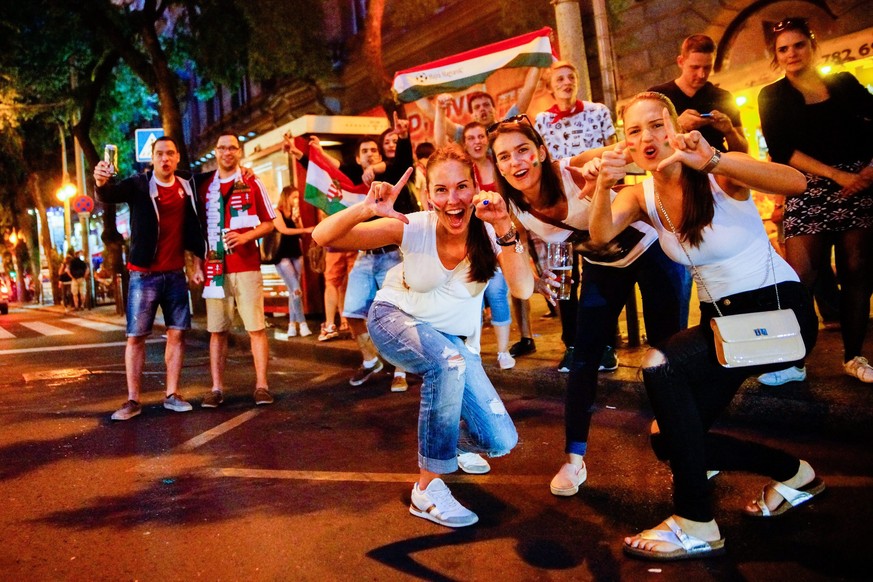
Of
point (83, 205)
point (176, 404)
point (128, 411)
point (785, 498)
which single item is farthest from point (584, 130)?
point (83, 205)

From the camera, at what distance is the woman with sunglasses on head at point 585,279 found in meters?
3.32

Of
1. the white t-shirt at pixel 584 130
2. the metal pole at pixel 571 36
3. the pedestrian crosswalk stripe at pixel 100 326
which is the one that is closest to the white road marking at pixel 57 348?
the pedestrian crosswalk stripe at pixel 100 326

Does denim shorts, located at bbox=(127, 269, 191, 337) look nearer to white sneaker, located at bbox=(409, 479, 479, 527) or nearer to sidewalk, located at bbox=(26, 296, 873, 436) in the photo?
sidewalk, located at bbox=(26, 296, 873, 436)

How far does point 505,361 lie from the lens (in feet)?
19.0

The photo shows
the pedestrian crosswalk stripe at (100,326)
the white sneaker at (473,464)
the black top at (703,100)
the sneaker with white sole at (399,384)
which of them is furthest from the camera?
the pedestrian crosswalk stripe at (100,326)

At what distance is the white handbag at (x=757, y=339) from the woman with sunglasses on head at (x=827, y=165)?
1.96m

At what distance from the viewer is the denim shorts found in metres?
5.45

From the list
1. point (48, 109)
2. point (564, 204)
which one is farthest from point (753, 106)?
point (48, 109)

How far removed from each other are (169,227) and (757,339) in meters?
4.56

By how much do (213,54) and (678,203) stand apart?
1433 cm

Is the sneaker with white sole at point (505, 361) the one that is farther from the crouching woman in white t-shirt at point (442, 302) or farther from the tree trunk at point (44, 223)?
the tree trunk at point (44, 223)

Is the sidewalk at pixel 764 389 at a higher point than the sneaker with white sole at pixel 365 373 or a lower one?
lower

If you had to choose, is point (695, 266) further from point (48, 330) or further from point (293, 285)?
point (48, 330)

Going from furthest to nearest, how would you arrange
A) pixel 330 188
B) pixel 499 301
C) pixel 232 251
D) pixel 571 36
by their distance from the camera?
1. pixel 571 36
2. pixel 330 188
3. pixel 499 301
4. pixel 232 251
